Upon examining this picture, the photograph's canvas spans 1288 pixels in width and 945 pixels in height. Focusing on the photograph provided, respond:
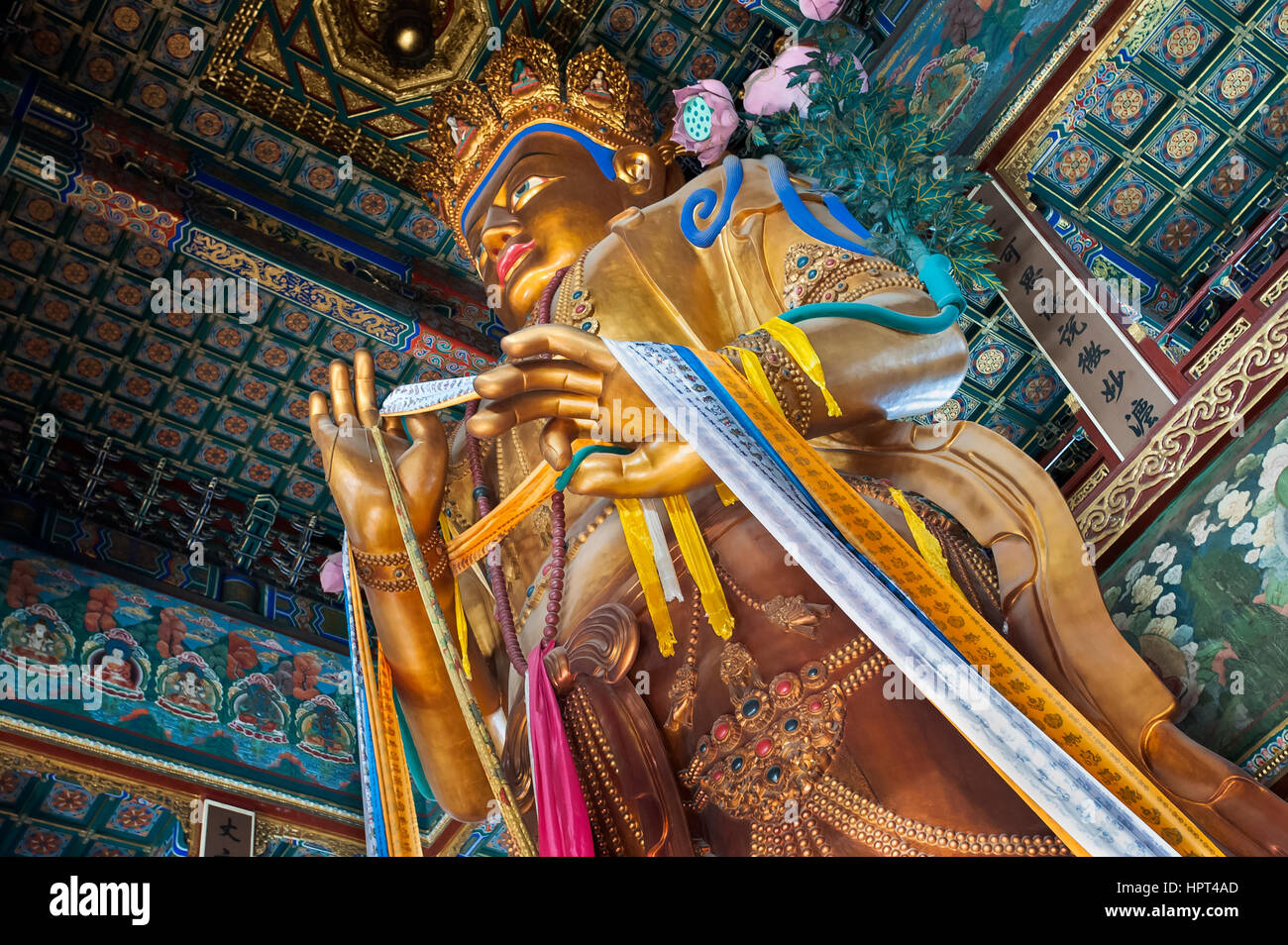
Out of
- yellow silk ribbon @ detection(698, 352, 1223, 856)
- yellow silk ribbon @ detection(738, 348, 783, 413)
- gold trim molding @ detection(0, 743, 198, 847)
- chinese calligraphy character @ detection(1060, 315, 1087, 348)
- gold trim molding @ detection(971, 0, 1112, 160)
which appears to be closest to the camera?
yellow silk ribbon @ detection(698, 352, 1223, 856)

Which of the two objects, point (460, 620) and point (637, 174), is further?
point (637, 174)

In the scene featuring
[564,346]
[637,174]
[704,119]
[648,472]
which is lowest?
[648,472]

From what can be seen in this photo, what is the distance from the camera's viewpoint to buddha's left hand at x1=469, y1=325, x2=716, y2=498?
2.97 metres

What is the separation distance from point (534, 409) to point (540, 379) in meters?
0.08

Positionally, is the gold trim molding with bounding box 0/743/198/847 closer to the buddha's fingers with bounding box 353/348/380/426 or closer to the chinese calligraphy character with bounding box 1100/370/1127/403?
the buddha's fingers with bounding box 353/348/380/426

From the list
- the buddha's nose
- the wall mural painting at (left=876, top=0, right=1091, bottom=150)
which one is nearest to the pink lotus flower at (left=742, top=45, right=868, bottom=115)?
the wall mural painting at (left=876, top=0, right=1091, bottom=150)

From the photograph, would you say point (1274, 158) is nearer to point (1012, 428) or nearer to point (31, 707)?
point (1012, 428)

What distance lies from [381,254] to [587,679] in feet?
8.18

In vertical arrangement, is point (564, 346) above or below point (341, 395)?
above

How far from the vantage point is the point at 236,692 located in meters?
5.14

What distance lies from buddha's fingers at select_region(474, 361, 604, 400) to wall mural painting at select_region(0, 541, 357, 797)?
2.65 metres

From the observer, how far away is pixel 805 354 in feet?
9.89

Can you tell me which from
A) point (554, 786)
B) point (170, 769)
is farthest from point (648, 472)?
point (170, 769)

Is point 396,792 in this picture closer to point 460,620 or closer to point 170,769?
point 460,620
